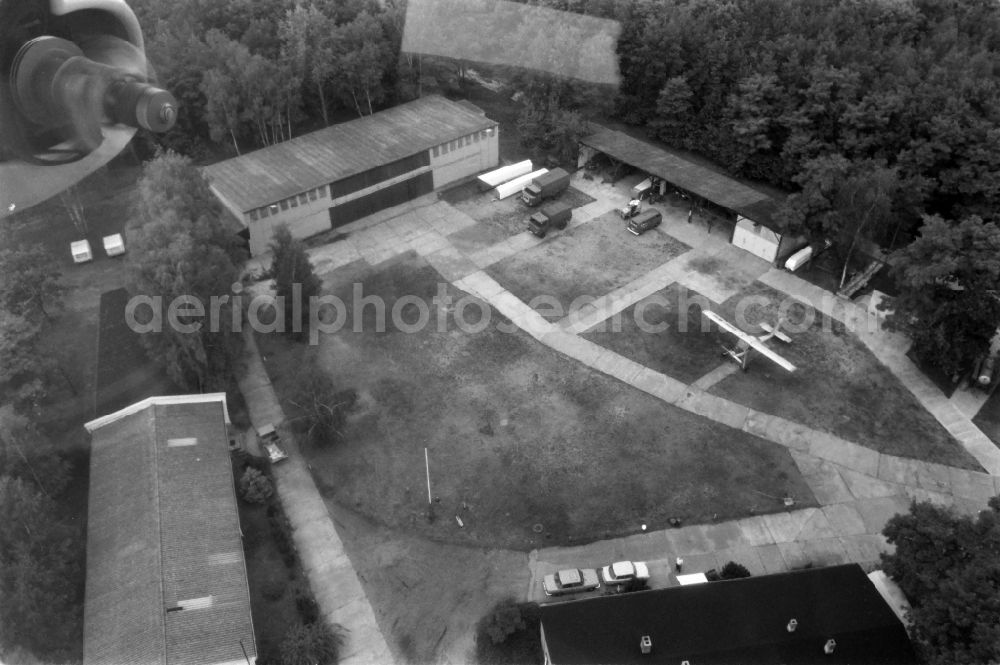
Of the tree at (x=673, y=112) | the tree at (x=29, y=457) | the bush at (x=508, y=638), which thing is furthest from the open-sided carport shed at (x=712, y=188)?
the tree at (x=29, y=457)

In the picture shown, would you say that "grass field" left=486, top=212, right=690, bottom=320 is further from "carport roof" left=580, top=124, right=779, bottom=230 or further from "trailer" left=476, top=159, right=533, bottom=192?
"trailer" left=476, top=159, right=533, bottom=192

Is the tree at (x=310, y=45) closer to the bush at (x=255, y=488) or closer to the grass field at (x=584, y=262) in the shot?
the grass field at (x=584, y=262)

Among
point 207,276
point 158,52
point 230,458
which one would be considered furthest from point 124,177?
point 230,458

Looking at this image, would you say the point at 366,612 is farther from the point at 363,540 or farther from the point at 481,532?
the point at 481,532

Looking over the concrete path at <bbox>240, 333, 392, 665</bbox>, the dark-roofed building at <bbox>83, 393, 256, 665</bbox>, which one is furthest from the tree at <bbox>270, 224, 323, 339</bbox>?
the dark-roofed building at <bbox>83, 393, 256, 665</bbox>

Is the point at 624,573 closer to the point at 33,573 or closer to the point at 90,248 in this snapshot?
the point at 33,573
